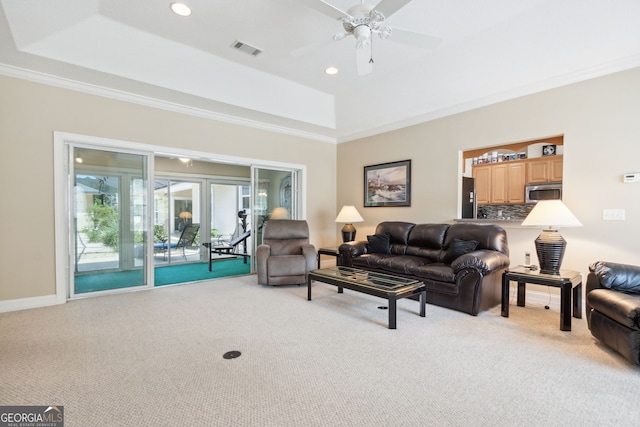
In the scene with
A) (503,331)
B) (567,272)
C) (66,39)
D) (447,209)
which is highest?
(66,39)

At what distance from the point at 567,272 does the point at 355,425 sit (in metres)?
3.14

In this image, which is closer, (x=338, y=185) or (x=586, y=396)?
(x=586, y=396)

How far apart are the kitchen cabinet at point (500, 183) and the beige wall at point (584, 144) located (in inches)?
98.5

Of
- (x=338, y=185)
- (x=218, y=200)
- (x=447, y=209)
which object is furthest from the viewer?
(x=218, y=200)

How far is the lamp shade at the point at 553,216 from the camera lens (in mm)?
3160

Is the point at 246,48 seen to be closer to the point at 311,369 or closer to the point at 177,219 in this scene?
the point at 311,369

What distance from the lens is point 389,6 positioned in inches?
96.9

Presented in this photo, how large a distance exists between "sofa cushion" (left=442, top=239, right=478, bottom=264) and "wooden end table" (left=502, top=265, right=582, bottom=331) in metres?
0.55

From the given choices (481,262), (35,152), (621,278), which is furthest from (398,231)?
(35,152)

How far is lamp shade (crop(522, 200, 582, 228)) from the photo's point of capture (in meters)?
3.16

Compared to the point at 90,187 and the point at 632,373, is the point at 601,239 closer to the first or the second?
the point at 632,373

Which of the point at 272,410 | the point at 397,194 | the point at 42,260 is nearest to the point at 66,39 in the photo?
the point at 42,260

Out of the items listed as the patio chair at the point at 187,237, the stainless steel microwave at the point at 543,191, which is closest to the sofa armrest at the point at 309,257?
the patio chair at the point at 187,237

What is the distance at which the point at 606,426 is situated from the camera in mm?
1632
